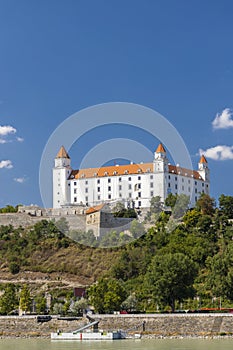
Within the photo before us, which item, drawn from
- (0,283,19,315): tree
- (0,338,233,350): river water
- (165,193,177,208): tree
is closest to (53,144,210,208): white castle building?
(165,193,177,208): tree

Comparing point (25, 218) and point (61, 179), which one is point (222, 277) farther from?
point (61, 179)

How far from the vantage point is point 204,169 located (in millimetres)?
95625

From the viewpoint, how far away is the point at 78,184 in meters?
92.0

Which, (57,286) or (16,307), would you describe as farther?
(57,286)

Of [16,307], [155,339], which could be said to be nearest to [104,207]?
[16,307]

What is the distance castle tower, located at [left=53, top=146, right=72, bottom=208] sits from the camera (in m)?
91.1

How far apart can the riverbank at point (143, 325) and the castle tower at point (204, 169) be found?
52296 mm

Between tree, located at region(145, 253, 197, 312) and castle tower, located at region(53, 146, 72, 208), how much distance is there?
42075mm

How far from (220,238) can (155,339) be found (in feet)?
106

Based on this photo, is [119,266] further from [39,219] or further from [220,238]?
[39,219]

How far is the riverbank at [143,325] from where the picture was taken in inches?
1622

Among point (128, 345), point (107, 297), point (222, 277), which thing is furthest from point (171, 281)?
point (128, 345)

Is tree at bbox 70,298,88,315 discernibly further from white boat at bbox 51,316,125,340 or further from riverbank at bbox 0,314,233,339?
white boat at bbox 51,316,125,340

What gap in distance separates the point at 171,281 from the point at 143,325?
4.95 m
